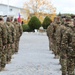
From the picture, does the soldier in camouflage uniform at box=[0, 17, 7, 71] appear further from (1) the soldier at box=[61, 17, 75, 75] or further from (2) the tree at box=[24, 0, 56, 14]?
(2) the tree at box=[24, 0, 56, 14]

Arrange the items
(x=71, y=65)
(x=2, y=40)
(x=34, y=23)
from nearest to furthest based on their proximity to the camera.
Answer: (x=71, y=65)
(x=2, y=40)
(x=34, y=23)

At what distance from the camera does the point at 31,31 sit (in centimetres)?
6562

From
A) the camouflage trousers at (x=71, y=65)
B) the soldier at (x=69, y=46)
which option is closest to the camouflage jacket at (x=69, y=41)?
the soldier at (x=69, y=46)

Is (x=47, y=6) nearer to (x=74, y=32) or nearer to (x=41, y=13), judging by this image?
(x=41, y=13)

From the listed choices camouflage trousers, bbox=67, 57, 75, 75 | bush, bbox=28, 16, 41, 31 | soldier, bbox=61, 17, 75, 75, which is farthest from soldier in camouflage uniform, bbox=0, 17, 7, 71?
bush, bbox=28, 16, 41, 31

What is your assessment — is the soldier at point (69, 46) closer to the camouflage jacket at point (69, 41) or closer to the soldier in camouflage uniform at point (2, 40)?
the camouflage jacket at point (69, 41)

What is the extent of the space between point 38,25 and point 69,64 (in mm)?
54086

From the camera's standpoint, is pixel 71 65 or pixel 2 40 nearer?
pixel 71 65

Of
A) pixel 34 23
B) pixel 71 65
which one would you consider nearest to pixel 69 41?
pixel 71 65

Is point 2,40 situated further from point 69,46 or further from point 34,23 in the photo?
point 34,23

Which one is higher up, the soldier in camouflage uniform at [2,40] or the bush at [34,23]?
the soldier in camouflage uniform at [2,40]

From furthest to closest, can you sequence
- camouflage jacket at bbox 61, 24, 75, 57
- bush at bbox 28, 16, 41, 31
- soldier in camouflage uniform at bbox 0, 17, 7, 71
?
bush at bbox 28, 16, 41, 31, soldier in camouflage uniform at bbox 0, 17, 7, 71, camouflage jacket at bbox 61, 24, 75, 57

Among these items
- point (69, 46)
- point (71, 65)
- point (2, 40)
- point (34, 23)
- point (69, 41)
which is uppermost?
point (69, 41)

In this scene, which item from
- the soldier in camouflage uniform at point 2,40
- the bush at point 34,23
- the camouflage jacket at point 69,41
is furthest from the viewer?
the bush at point 34,23
